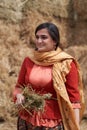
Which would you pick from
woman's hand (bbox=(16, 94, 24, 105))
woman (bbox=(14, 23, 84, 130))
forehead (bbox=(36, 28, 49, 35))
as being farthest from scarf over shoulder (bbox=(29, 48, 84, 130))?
woman's hand (bbox=(16, 94, 24, 105))

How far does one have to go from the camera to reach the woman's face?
11.8 feet

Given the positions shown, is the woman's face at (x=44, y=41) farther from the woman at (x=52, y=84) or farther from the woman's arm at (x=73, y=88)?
the woman's arm at (x=73, y=88)

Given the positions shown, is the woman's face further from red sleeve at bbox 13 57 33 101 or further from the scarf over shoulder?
red sleeve at bbox 13 57 33 101

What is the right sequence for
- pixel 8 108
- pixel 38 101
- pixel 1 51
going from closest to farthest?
pixel 38 101
pixel 8 108
pixel 1 51

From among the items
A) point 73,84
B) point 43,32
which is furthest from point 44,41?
point 73,84

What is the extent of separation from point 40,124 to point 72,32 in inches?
202

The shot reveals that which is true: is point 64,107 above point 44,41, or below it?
below

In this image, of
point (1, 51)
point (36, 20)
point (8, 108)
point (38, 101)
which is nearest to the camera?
point (38, 101)

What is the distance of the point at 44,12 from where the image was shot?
324 inches

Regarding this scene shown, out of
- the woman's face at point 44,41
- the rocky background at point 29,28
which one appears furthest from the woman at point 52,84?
the rocky background at point 29,28

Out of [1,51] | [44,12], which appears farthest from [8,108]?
[44,12]

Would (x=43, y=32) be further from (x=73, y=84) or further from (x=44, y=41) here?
(x=73, y=84)

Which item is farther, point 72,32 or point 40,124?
point 72,32

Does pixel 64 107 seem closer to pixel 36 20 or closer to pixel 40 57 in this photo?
pixel 40 57
